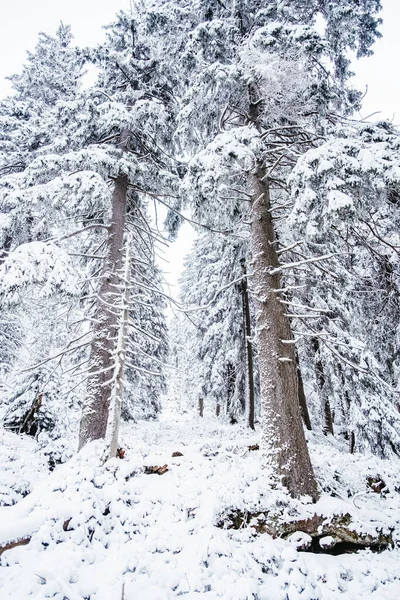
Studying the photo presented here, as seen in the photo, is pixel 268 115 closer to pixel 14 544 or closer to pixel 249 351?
pixel 249 351

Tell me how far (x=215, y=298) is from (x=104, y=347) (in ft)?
10.1

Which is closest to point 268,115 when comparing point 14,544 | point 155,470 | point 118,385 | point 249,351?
point 118,385

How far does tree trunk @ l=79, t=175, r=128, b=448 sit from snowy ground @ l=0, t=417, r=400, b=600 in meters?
1.06

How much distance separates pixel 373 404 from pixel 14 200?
34.8 feet

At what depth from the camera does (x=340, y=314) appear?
11094mm

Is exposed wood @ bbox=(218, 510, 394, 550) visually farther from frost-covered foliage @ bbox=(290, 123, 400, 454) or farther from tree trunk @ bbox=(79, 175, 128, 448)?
tree trunk @ bbox=(79, 175, 128, 448)

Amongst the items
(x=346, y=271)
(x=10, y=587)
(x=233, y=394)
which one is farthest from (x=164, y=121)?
(x=233, y=394)

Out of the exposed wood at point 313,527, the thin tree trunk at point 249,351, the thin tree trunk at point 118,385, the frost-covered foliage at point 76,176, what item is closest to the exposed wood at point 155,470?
the thin tree trunk at point 118,385

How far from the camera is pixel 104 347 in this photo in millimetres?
7973

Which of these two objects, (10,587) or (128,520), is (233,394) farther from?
(10,587)

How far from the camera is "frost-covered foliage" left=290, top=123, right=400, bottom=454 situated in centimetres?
506

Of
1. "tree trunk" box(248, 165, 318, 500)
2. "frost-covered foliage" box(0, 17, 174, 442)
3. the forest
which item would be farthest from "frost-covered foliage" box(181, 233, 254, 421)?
"tree trunk" box(248, 165, 318, 500)

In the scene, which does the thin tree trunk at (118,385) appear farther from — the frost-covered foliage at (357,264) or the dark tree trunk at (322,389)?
the dark tree trunk at (322,389)

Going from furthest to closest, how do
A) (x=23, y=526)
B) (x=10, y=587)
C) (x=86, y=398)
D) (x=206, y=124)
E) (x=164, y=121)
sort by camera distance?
(x=164, y=121), (x=206, y=124), (x=86, y=398), (x=23, y=526), (x=10, y=587)
